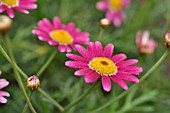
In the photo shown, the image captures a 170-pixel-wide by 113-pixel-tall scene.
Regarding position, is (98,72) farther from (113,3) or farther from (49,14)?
(113,3)

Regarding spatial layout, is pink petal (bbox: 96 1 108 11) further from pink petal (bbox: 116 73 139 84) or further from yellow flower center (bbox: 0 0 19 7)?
pink petal (bbox: 116 73 139 84)

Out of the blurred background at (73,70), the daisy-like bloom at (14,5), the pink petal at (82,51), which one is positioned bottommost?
the blurred background at (73,70)

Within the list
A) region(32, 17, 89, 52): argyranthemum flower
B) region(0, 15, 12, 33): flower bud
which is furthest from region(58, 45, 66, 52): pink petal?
region(0, 15, 12, 33): flower bud

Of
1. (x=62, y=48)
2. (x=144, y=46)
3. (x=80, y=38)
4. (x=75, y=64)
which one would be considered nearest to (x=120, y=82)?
(x=75, y=64)

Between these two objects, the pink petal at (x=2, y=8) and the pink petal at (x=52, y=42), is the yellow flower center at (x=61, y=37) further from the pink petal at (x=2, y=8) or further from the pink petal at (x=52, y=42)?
the pink petal at (x=2, y=8)

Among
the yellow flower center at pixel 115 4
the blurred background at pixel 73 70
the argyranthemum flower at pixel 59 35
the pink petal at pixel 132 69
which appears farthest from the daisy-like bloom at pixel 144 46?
the pink petal at pixel 132 69

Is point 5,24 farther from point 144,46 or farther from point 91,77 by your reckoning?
point 144,46
